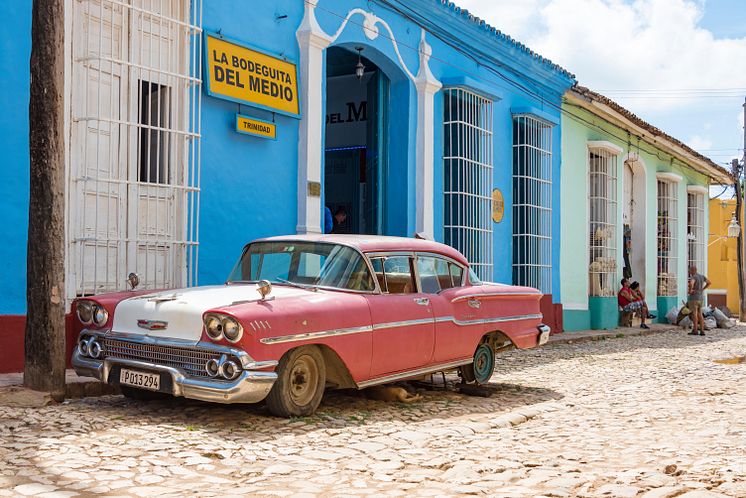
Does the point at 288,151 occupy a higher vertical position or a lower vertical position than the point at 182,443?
higher

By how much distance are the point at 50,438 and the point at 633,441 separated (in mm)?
3703

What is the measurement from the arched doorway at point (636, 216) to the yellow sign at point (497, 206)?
269 inches

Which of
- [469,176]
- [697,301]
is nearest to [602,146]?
[697,301]

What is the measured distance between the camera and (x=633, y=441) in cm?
568

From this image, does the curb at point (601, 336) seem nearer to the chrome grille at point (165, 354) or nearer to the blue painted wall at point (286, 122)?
the blue painted wall at point (286, 122)

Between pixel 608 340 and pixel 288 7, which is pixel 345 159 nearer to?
pixel 288 7

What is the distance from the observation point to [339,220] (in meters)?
13.3

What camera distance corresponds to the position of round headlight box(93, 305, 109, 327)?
6.16m

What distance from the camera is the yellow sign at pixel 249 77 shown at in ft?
29.8

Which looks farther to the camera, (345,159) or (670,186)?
(670,186)

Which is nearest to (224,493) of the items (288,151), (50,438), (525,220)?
(50,438)

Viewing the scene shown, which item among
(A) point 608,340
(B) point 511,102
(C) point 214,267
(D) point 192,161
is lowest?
(A) point 608,340

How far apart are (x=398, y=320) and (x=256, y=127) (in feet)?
12.4

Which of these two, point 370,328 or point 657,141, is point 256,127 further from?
point 657,141
